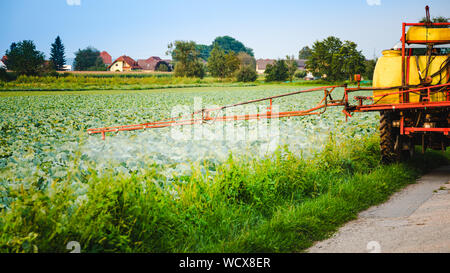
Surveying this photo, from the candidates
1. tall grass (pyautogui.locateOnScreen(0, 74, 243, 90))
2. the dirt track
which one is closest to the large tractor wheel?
the dirt track

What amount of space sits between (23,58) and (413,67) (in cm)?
1872

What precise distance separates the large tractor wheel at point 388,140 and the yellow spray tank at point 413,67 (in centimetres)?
36

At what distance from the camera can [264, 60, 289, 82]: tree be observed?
49406 mm

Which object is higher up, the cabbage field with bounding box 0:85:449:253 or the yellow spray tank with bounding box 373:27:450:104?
the yellow spray tank with bounding box 373:27:450:104

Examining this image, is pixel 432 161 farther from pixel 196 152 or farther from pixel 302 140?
→ pixel 196 152

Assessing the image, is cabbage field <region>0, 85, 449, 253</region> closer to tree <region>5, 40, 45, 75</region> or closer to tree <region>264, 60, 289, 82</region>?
tree <region>5, 40, 45, 75</region>

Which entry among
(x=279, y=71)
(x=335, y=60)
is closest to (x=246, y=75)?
(x=279, y=71)

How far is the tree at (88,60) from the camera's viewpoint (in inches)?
1436

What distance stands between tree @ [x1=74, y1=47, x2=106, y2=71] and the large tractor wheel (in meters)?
34.4

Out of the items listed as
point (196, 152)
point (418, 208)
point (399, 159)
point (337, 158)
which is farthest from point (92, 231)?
point (399, 159)

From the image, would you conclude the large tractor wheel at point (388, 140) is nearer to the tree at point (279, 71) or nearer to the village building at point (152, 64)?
the tree at point (279, 71)

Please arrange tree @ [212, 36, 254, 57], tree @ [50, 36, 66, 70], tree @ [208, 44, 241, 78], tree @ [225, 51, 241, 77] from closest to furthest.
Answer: tree @ [50, 36, 66, 70] < tree @ [225, 51, 241, 77] < tree @ [208, 44, 241, 78] < tree @ [212, 36, 254, 57]

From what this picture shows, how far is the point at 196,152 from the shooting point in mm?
6715
